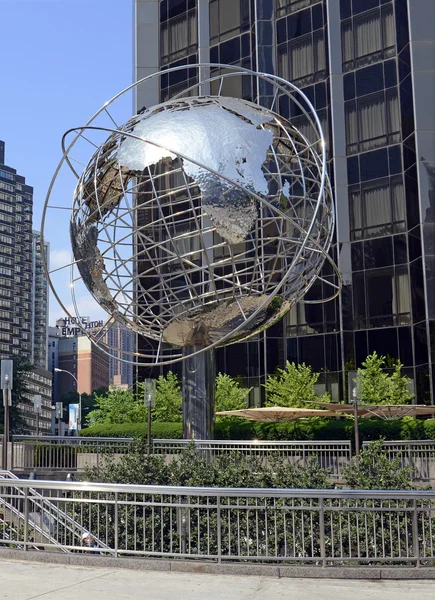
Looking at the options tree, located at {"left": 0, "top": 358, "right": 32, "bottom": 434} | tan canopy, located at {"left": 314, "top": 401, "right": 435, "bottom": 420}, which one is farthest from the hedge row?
tree, located at {"left": 0, "top": 358, "right": 32, "bottom": 434}

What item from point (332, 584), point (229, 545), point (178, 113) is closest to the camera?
point (332, 584)

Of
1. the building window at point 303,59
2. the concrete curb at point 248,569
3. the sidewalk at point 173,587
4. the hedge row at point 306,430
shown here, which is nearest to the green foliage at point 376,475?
the concrete curb at point 248,569

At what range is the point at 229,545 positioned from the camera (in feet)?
31.1

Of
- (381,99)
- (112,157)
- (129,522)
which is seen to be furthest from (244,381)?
(129,522)

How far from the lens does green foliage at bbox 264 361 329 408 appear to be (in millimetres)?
34875

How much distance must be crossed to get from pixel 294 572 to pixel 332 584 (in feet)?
1.64

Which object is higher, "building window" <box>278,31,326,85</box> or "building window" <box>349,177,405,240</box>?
"building window" <box>278,31,326,85</box>

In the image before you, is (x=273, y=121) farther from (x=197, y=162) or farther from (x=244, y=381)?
(x=244, y=381)

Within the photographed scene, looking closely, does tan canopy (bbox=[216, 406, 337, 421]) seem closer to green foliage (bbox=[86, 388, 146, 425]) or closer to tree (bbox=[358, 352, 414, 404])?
tree (bbox=[358, 352, 414, 404])

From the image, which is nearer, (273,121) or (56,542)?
(56,542)

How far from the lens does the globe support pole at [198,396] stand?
59.5 feet

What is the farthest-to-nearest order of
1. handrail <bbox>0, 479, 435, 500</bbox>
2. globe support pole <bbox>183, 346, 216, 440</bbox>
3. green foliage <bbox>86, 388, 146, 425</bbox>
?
1. green foliage <bbox>86, 388, 146, 425</bbox>
2. globe support pole <bbox>183, 346, 216, 440</bbox>
3. handrail <bbox>0, 479, 435, 500</bbox>

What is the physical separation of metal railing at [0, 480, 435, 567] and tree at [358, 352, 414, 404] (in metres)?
21.1

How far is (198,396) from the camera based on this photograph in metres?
18.1
